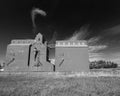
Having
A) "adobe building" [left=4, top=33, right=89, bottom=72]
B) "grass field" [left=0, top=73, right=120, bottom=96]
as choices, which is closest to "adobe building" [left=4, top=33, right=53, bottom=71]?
"adobe building" [left=4, top=33, right=89, bottom=72]

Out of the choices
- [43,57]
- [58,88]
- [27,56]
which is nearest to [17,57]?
[27,56]

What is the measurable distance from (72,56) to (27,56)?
1699 centimetres

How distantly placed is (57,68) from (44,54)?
7249mm

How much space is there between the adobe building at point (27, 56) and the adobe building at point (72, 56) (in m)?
4.32

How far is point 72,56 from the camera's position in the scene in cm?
3359

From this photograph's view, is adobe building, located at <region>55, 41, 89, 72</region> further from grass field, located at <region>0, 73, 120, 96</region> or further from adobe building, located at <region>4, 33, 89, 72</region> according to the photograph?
grass field, located at <region>0, 73, 120, 96</region>

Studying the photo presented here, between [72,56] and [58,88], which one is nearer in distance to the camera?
[58,88]

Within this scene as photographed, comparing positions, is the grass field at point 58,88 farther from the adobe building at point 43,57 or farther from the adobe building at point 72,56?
the adobe building at point 72,56

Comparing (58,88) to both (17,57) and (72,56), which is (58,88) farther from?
(17,57)

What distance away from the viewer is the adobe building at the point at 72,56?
106 feet

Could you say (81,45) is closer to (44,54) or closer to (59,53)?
(59,53)

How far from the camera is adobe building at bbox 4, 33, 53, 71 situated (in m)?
31.6

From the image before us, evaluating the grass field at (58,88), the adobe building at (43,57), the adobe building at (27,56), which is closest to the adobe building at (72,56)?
the adobe building at (43,57)

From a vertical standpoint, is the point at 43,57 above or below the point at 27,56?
below
